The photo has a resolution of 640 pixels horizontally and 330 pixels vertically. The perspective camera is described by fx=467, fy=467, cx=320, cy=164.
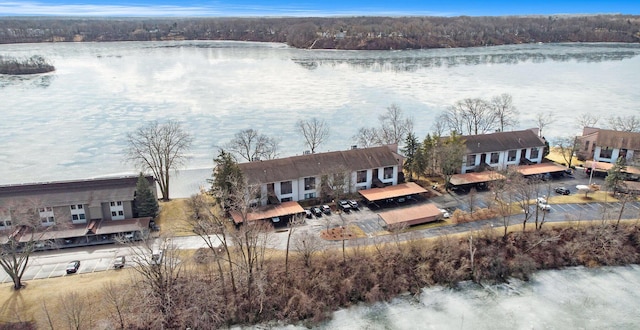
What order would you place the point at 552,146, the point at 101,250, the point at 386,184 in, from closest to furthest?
the point at 101,250, the point at 386,184, the point at 552,146

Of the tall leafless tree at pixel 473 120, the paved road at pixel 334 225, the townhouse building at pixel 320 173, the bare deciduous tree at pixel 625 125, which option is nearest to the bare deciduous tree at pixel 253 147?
the townhouse building at pixel 320 173

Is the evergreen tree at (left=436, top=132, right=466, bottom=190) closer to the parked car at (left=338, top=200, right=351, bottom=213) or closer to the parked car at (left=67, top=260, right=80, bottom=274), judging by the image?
the parked car at (left=338, top=200, right=351, bottom=213)

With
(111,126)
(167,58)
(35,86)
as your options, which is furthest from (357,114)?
(167,58)

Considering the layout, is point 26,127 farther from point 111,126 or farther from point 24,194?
point 24,194

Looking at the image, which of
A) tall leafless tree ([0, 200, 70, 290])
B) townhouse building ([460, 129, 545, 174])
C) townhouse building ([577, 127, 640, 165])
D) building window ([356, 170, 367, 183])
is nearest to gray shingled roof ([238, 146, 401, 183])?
building window ([356, 170, 367, 183])

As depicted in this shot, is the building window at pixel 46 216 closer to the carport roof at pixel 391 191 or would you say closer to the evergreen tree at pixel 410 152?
the carport roof at pixel 391 191

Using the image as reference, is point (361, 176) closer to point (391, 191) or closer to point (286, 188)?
point (391, 191)

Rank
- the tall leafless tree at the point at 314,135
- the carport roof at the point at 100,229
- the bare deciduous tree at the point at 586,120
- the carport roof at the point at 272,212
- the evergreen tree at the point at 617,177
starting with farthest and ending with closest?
the bare deciduous tree at the point at 586,120, the tall leafless tree at the point at 314,135, the evergreen tree at the point at 617,177, the carport roof at the point at 272,212, the carport roof at the point at 100,229
